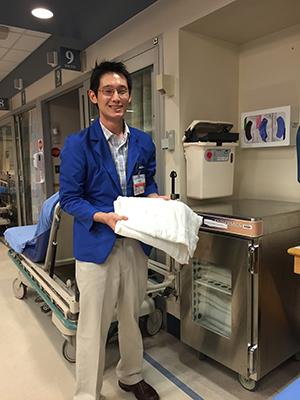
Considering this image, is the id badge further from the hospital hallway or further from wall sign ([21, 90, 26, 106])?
wall sign ([21, 90, 26, 106])

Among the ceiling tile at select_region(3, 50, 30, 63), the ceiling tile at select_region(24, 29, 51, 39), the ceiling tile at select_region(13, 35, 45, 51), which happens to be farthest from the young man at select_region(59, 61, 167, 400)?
the ceiling tile at select_region(3, 50, 30, 63)

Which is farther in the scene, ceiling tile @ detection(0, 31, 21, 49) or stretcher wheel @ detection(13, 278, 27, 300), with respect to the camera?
ceiling tile @ detection(0, 31, 21, 49)

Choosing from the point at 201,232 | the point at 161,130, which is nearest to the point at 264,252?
the point at 201,232

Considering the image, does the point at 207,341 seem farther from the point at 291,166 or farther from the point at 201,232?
the point at 291,166

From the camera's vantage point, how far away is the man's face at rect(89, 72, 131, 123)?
1678 mm

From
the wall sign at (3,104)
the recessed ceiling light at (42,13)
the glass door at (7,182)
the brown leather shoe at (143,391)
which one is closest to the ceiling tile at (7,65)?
the wall sign at (3,104)

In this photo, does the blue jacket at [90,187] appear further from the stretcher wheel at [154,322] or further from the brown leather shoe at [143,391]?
the stretcher wheel at [154,322]

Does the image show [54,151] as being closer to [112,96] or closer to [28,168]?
[28,168]

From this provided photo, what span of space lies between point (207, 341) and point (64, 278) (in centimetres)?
126

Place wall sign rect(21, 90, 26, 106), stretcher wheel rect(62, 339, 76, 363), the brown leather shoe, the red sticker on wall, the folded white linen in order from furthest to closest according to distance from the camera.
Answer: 1. wall sign rect(21, 90, 26, 106)
2. the red sticker on wall
3. stretcher wheel rect(62, 339, 76, 363)
4. the brown leather shoe
5. the folded white linen

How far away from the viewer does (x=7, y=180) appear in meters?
6.80

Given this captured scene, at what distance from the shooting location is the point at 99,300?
1.71 m

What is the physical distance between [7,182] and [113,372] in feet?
18.2

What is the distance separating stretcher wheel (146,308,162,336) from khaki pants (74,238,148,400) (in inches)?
32.3
